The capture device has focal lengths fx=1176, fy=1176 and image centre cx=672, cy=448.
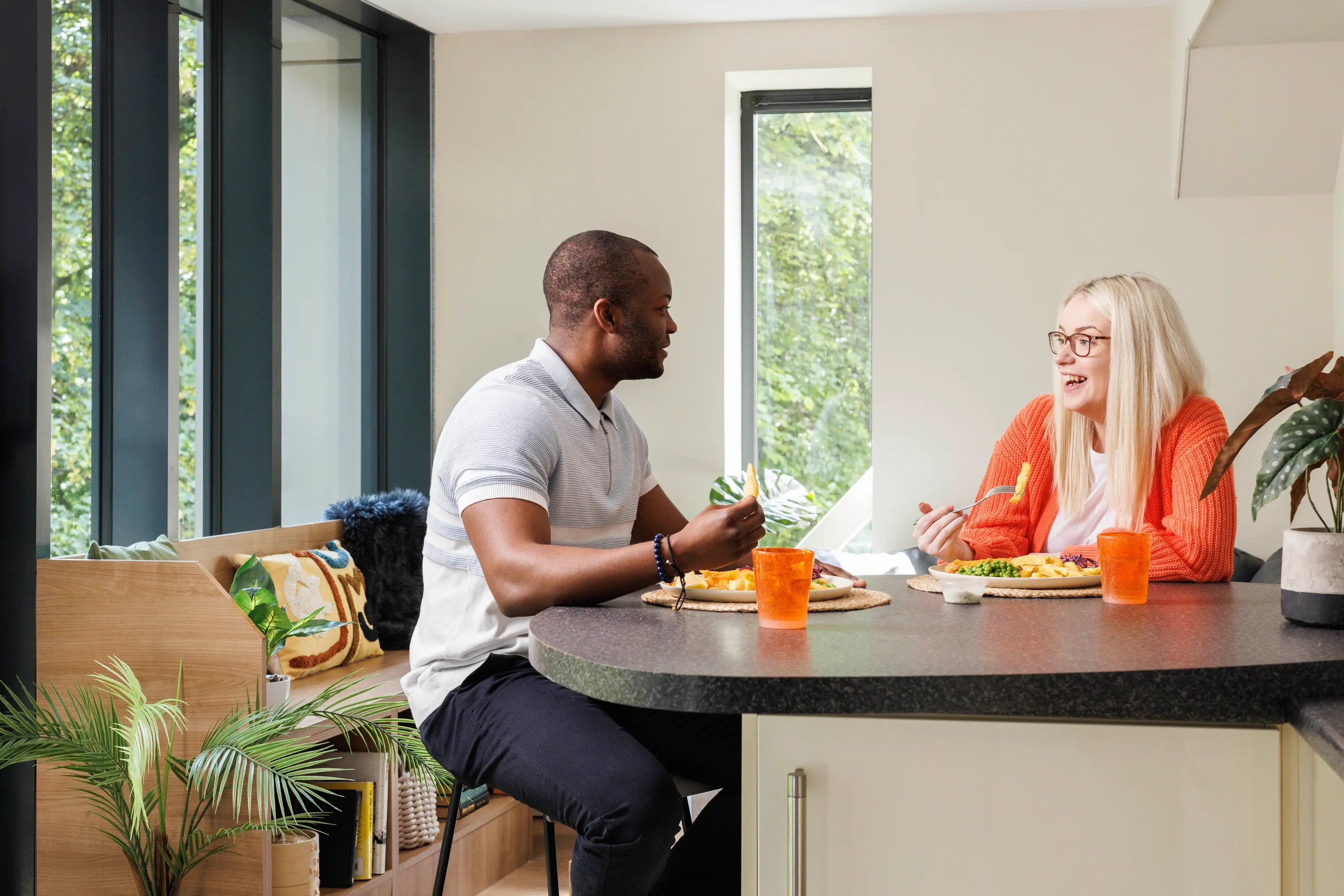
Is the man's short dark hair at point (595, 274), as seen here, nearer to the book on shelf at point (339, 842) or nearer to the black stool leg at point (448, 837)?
the black stool leg at point (448, 837)

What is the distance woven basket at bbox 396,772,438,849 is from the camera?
109 inches

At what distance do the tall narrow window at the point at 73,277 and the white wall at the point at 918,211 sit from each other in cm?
128

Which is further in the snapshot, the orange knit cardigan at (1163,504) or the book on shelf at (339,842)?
the book on shelf at (339,842)

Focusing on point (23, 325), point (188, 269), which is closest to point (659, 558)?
point (23, 325)

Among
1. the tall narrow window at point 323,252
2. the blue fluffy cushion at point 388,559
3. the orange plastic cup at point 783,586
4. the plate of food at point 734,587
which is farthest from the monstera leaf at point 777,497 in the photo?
the orange plastic cup at point 783,586

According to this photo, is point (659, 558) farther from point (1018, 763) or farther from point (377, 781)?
point (377, 781)

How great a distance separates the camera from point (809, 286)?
4.14 m

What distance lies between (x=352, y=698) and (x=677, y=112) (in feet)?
7.29

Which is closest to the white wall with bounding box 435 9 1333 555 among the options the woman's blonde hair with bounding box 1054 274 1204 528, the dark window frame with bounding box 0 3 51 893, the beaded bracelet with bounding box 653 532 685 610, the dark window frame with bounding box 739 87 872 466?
the dark window frame with bounding box 739 87 872 466

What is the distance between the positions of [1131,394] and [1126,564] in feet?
2.13

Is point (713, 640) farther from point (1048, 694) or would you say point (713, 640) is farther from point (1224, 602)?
point (1224, 602)

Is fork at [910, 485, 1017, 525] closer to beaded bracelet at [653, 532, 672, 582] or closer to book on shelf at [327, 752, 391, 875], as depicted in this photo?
beaded bracelet at [653, 532, 672, 582]

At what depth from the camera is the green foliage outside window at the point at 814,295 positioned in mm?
4086

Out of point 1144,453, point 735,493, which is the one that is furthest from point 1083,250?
point 1144,453
